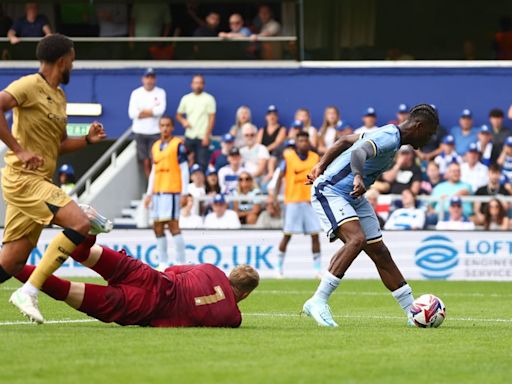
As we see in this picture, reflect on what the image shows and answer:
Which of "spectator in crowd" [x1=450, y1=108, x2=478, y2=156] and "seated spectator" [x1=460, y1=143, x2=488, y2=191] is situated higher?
"spectator in crowd" [x1=450, y1=108, x2=478, y2=156]

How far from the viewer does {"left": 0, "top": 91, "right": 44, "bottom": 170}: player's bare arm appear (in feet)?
35.3

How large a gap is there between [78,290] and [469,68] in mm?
19532

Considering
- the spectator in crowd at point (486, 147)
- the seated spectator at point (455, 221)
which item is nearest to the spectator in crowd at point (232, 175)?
the seated spectator at point (455, 221)

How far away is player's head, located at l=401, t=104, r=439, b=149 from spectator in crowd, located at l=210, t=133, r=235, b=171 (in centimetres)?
1496

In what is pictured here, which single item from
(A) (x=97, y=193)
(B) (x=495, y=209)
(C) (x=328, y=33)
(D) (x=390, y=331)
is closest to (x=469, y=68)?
(C) (x=328, y=33)

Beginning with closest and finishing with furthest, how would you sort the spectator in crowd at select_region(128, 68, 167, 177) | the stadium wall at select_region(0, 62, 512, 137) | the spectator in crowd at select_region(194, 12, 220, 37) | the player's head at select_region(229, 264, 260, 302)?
1. the player's head at select_region(229, 264, 260, 302)
2. the spectator in crowd at select_region(128, 68, 167, 177)
3. the stadium wall at select_region(0, 62, 512, 137)
4. the spectator in crowd at select_region(194, 12, 220, 37)

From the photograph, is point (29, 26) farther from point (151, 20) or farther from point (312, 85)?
point (312, 85)

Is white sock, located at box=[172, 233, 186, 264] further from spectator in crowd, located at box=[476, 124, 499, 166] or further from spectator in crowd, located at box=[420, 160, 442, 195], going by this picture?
spectator in crowd, located at box=[476, 124, 499, 166]

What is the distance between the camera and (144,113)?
90.3ft

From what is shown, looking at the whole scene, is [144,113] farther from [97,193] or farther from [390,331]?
[390,331]

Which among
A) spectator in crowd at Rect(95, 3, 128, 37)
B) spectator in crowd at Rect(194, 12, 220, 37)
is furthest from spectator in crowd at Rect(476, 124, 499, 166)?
spectator in crowd at Rect(95, 3, 128, 37)

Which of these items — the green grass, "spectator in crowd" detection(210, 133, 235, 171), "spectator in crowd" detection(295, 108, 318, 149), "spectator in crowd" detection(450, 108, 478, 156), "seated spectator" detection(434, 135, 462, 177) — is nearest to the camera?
the green grass

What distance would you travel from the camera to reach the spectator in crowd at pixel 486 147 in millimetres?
25828

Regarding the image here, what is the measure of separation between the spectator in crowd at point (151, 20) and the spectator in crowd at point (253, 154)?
3938 millimetres
